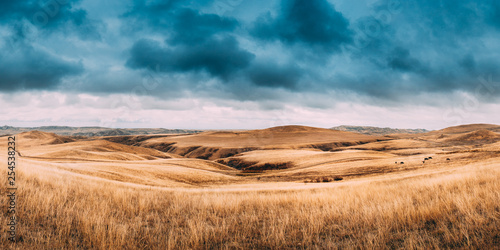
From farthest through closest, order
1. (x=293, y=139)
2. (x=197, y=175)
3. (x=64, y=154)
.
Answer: (x=293, y=139) → (x=64, y=154) → (x=197, y=175)

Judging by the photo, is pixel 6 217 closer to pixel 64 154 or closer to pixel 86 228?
pixel 86 228

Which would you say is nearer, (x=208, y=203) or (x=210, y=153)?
(x=208, y=203)

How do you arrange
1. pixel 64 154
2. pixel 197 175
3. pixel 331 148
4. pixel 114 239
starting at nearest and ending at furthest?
pixel 114 239 → pixel 197 175 → pixel 64 154 → pixel 331 148

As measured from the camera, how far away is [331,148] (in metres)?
126

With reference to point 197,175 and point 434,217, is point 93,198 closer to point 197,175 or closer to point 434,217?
point 434,217

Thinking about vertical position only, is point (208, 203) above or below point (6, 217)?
below

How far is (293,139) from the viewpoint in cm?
14800

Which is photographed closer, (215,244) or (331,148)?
(215,244)

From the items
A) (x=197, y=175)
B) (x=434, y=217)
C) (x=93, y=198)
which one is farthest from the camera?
(x=197, y=175)

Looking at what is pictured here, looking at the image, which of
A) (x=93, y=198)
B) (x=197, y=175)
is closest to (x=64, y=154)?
(x=197, y=175)

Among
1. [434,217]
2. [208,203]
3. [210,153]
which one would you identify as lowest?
[210,153]

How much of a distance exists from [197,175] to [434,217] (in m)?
31.0

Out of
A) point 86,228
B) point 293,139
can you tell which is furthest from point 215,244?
point 293,139

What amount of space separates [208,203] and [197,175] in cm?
2647
